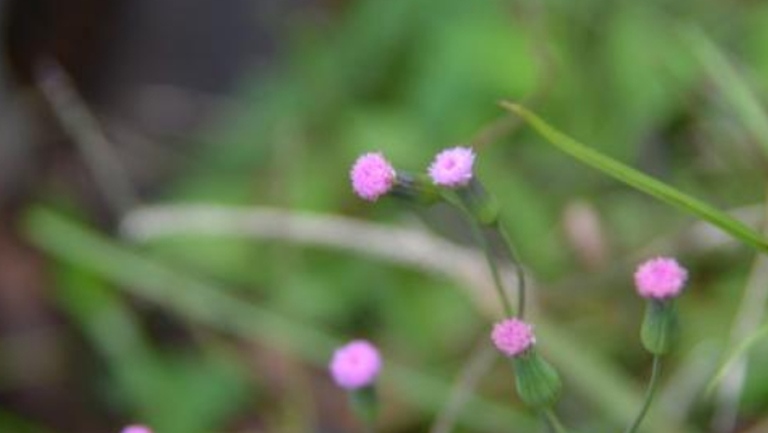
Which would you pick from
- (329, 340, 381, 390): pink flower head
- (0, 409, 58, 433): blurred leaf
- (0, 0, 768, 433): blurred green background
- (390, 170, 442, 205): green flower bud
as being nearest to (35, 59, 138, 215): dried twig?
(0, 0, 768, 433): blurred green background

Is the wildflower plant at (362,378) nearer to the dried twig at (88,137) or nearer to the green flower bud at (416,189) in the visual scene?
the green flower bud at (416,189)

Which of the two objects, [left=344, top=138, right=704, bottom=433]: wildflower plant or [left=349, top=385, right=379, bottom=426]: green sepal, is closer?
[left=344, top=138, right=704, bottom=433]: wildflower plant

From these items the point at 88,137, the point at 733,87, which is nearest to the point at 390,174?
the point at 733,87

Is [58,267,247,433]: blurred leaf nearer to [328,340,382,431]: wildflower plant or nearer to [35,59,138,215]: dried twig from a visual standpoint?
[35,59,138,215]: dried twig

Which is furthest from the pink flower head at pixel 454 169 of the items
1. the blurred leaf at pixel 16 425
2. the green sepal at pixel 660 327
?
the blurred leaf at pixel 16 425

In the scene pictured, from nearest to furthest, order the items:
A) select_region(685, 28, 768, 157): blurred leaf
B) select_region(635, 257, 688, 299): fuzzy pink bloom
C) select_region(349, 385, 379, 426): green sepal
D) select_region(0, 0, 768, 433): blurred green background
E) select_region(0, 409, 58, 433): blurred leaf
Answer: select_region(635, 257, 688, 299): fuzzy pink bloom → select_region(349, 385, 379, 426): green sepal → select_region(685, 28, 768, 157): blurred leaf → select_region(0, 0, 768, 433): blurred green background → select_region(0, 409, 58, 433): blurred leaf

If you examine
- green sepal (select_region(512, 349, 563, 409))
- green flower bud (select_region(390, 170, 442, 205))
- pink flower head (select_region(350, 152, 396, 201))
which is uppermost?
green flower bud (select_region(390, 170, 442, 205))

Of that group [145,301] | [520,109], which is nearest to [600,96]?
[145,301]

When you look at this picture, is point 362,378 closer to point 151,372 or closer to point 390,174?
point 390,174
